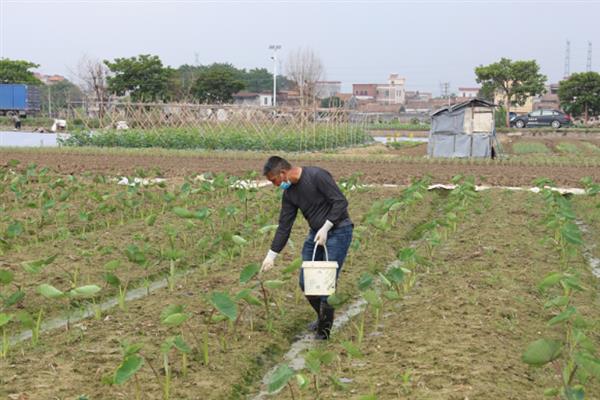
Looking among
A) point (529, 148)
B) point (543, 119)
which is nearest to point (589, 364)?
point (529, 148)

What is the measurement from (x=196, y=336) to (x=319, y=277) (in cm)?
103

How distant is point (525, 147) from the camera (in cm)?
3341

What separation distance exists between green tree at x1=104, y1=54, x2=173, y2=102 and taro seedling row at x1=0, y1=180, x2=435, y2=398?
151 feet

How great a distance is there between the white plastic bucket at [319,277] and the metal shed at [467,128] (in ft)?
68.7

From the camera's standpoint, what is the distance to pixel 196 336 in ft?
19.7

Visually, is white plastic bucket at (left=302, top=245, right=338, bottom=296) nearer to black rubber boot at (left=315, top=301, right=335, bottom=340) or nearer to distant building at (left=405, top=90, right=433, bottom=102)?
black rubber boot at (left=315, top=301, right=335, bottom=340)

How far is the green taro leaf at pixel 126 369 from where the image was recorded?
4.14 meters

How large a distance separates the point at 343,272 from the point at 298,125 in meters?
24.2

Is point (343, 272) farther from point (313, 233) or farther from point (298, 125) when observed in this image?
point (298, 125)

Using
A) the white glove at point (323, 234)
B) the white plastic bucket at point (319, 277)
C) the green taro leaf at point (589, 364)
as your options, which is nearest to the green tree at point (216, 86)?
→ the white glove at point (323, 234)

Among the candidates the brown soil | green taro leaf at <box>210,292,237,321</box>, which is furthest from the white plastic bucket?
the brown soil

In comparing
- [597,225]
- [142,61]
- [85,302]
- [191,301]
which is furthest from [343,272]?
[142,61]

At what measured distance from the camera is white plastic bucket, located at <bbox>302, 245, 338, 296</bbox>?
581 cm

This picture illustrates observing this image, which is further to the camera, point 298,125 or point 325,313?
point 298,125
